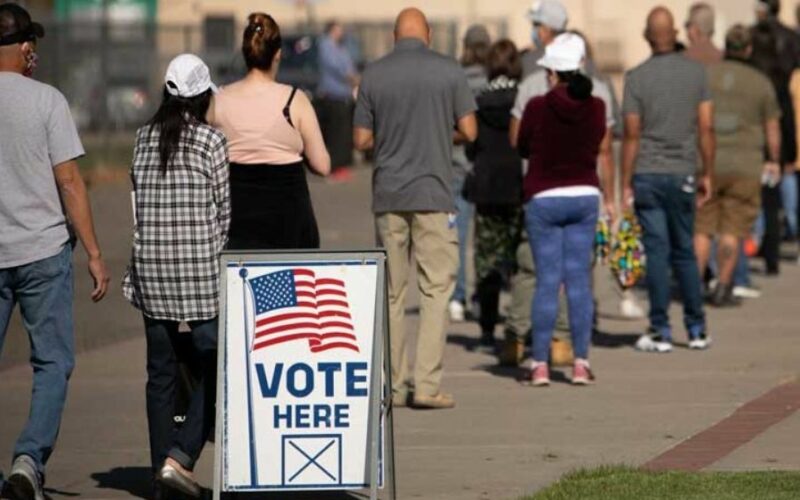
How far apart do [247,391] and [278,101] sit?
5.86ft

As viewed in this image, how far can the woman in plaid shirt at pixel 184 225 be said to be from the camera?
28.9 feet

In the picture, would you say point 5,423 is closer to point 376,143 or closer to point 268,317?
point 376,143

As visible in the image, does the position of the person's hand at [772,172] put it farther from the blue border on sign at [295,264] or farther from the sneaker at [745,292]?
the blue border on sign at [295,264]

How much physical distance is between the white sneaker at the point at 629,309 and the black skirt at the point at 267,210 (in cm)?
621

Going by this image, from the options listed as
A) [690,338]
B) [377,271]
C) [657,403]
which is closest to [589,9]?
[690,338]

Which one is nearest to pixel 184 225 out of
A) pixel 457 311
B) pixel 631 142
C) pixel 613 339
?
pixel 631 142

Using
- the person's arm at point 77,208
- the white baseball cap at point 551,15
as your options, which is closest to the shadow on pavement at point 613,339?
the white baseball cap at point 551,15

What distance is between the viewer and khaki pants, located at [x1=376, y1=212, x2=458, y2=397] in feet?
37.2

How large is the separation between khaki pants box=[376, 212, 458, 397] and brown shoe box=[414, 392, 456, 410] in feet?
0.09

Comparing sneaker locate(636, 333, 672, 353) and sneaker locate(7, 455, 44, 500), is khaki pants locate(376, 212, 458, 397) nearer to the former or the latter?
sneaker locate(636, 333, 672, 353)

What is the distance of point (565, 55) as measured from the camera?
38.7 ft

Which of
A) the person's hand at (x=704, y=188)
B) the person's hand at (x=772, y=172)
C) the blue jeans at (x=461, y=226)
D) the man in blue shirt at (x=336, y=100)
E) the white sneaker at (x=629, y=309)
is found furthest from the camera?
the man in blue shirt at (x=336, y=100)

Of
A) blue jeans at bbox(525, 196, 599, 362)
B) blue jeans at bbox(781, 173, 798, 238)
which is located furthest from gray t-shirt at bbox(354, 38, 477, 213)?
blue jeans at bbox(781, 173, 798, 238)

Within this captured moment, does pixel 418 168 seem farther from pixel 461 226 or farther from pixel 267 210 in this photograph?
pixel 461 226
